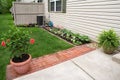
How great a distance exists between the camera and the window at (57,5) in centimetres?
619

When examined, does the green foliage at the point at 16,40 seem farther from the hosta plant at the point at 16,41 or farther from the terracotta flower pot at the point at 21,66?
the terracotta flower pot at the point at 21,66

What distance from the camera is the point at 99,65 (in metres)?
2.81

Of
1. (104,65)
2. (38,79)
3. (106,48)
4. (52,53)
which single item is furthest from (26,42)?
(106,48)

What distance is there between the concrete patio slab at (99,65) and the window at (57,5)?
3584mm

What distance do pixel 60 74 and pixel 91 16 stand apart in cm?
281

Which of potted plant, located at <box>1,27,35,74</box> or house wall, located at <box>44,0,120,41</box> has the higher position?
house wall, located at <box>44,0,120,41</box>

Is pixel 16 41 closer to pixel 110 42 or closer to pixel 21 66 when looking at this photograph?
pixel 21 66

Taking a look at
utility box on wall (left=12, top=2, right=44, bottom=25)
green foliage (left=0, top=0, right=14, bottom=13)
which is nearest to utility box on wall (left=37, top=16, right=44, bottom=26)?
utility box on wall (left=12, top=2, right=44, bottom=25)

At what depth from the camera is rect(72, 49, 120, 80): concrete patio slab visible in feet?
7.95

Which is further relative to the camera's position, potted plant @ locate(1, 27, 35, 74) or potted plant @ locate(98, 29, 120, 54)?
potted plant @ locate(98, 29, 120, 54)

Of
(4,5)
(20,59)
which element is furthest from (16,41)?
(4,5)

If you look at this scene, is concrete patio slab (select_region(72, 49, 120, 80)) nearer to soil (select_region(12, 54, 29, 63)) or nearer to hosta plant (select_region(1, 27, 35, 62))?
soil (select_region(12, 54, 29, 63))

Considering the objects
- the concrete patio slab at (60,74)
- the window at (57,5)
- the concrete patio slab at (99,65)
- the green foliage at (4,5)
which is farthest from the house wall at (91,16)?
the green foliage at (4,5)

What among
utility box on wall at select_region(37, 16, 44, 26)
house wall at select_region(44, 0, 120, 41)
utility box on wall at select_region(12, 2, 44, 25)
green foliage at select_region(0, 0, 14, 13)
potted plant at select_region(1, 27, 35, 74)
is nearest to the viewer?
potted plant at select_region(1, 27, 35, 74)
